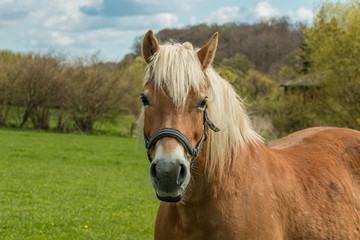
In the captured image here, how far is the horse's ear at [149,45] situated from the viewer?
2.49 m

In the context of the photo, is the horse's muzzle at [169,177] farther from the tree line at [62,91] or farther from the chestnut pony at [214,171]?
the tree line at [62,91]

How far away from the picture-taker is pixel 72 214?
24.7 ft

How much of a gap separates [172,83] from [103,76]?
87.5 feet

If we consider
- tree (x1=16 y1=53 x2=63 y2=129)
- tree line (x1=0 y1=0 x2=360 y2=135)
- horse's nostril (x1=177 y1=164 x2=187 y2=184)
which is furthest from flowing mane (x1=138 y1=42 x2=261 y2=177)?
tree (x1=16 y1=53 x2=63 y2=129)

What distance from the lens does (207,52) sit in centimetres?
246

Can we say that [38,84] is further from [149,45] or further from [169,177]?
[169,177]

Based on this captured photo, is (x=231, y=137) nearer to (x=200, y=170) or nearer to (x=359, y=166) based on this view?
(x=200, y=170)

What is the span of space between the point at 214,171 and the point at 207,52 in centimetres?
81

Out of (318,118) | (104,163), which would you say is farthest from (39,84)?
(318,118)

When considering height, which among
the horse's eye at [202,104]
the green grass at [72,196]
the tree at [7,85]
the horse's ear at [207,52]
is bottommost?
the green grass at [72,196]

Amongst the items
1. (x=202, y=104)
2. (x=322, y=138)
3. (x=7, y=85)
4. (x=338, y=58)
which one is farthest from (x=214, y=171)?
(x=7, y=85)

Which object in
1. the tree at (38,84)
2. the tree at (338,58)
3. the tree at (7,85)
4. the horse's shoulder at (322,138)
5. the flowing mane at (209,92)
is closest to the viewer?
the flowing mane at (209,92)

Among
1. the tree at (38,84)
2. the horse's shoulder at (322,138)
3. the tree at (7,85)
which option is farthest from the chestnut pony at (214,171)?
the tree at (7,85)

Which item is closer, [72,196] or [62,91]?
[72,196]
